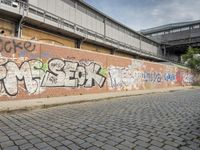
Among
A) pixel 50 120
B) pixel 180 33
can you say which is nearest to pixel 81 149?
pixel 50 120

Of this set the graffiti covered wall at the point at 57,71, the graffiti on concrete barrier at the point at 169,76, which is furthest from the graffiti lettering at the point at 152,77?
the graffiti on concrete barrier at the point at 169,76

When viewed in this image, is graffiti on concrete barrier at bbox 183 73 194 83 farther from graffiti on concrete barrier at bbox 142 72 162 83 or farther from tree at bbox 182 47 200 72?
graffiti on concrete barrier at bbox 142 72 162 83

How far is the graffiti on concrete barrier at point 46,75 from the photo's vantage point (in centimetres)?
939

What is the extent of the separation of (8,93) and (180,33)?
52918 millimetres

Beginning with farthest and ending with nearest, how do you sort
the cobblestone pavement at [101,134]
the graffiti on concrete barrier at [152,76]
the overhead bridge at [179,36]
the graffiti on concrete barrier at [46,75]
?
the overhead bridge at [179,36] → the graffiti on concrete barrier at [152,76] → the graffiti on concrete barrier at [46,75] → the cobblestone pavement at [101,134]

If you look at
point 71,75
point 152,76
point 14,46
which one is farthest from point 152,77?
point 14,46

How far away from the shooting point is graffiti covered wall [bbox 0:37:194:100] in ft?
31.1

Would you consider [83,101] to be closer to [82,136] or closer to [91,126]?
[91,126]

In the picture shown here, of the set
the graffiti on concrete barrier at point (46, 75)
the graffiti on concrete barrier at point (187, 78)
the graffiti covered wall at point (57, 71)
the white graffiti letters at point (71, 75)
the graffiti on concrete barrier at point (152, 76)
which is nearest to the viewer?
the graffiti on concrete barrier at point (46, 75)

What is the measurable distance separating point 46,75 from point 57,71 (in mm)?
806

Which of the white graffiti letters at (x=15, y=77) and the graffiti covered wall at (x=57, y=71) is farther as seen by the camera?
the graffiti covered wall at (x=57, y=71)

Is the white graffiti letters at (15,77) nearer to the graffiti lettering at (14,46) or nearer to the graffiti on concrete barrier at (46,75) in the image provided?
the graffiti on concrete barrier at (46,75)

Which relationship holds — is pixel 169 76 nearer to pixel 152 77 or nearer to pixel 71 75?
pixel 152 77

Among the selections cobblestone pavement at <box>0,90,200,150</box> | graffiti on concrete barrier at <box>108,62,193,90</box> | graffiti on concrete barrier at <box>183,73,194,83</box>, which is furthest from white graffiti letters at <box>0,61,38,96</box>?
graffiti on concrete barrier at <box>183,73,194,83</box>
